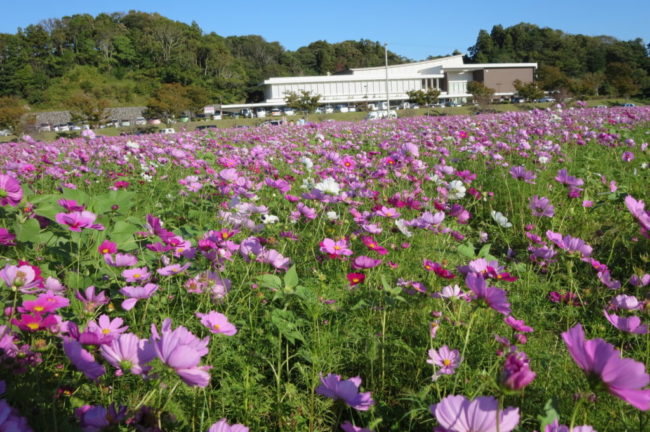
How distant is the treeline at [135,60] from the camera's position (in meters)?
53.8

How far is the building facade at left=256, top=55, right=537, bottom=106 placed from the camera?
173 ft

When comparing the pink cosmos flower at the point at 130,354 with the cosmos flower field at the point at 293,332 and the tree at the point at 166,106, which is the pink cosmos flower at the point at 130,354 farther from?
the tree at the point at 166,106

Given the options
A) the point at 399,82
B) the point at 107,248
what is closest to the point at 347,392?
the point at 107,248

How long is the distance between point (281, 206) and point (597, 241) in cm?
182

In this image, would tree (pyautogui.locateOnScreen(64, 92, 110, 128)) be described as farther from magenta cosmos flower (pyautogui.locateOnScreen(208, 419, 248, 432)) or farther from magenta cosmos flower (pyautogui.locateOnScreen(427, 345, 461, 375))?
magenta cosmos flower (pyautogui.locateOnScreen(208, 419, 248, 432))

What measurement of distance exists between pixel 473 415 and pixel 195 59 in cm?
7195

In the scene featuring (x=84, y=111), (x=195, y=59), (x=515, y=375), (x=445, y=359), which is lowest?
(x=445, y=359)

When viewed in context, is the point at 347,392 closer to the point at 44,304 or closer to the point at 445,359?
the point at 445,359

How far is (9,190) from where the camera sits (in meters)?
1.10

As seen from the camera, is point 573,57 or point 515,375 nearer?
point 515,375

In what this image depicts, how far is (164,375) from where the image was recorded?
628mm

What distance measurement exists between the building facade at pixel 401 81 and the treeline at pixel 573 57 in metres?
4.91

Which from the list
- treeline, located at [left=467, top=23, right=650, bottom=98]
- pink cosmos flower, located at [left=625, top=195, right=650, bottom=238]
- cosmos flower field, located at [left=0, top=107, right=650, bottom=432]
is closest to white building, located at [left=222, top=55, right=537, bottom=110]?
treeline, located at [left=467, top=23, right=650, bottom=98]

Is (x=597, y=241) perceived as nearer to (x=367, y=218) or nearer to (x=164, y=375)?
(x=367, y=218)
